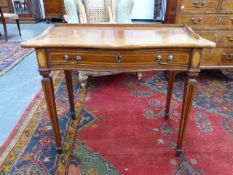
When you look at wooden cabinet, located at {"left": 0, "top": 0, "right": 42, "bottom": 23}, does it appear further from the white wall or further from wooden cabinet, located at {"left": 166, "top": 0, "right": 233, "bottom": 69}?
wooden cabinet, located at {"left": 166, "top": 0, "right": 233, "bottom": 69}

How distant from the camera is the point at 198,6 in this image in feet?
7.47

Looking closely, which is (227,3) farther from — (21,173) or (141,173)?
(21,173)

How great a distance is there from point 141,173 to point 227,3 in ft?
6.50

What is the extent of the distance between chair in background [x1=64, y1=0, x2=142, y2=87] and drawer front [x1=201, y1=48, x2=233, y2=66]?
0.82 m

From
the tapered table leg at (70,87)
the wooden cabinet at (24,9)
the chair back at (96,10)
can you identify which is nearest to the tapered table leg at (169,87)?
the tapered table leg at (70,87)

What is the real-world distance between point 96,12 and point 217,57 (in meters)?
1.59

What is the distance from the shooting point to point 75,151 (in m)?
1.61

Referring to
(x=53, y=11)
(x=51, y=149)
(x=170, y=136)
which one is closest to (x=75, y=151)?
(x=51, y=149)

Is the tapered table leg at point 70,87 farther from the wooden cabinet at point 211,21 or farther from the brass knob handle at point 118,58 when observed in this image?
the wooden cabinet at point 211,21

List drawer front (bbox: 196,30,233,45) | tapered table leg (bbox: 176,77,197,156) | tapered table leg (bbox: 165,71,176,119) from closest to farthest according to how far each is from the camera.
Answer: tapered table leg (bbox: 176,77,197,156) → tapered table leg (bbox: 165,71,176,119) → drawer front (bbox: 196,30,233,45)

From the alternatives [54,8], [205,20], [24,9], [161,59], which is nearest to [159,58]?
[161,59]

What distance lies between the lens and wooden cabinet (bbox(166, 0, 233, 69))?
7.45 feet

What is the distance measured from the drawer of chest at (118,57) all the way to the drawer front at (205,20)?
131 centimetres

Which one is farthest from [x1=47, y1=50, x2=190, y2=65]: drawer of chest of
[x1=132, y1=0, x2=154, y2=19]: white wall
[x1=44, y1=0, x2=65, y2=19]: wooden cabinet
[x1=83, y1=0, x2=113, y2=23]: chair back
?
[x1=44, y1=0, x2=65, y2=19]: wooden cabinet
